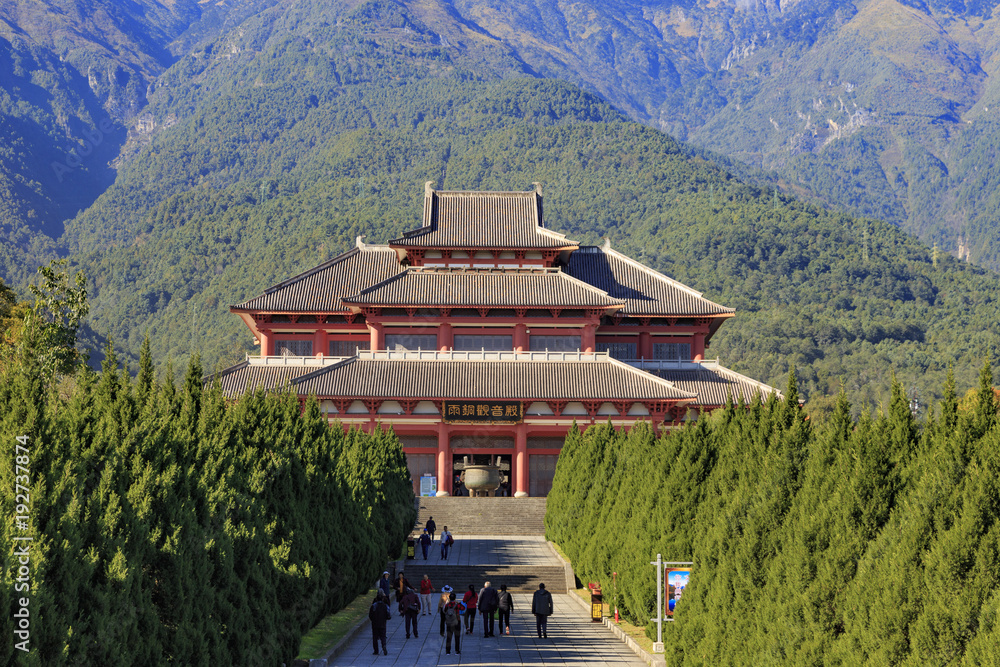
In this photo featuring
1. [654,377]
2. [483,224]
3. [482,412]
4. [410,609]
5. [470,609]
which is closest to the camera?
[410,609]

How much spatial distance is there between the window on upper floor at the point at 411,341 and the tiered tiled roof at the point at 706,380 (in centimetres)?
973

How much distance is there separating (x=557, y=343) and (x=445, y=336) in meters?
5.21

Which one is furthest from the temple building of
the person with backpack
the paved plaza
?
the person with backpack

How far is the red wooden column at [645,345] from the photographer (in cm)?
5353

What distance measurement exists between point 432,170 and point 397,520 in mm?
165504

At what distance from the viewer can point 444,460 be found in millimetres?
48312

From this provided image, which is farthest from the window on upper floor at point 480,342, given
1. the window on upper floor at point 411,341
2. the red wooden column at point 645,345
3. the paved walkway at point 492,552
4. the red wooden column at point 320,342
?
the paved walkway at point 492,552

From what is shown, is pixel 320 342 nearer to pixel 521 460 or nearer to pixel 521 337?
pixel 521 337

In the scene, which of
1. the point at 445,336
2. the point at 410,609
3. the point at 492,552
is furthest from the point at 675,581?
the point at 445,336

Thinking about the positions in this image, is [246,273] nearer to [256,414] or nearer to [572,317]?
[572,317]

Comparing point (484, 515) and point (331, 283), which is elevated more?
point (331, 283)

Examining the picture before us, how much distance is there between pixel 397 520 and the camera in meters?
33.9

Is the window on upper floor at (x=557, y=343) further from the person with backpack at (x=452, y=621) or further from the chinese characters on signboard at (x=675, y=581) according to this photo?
the chinese characters on signboard at (x=675, y=581)

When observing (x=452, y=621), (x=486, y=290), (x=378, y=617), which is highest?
(x=486, y=290)
